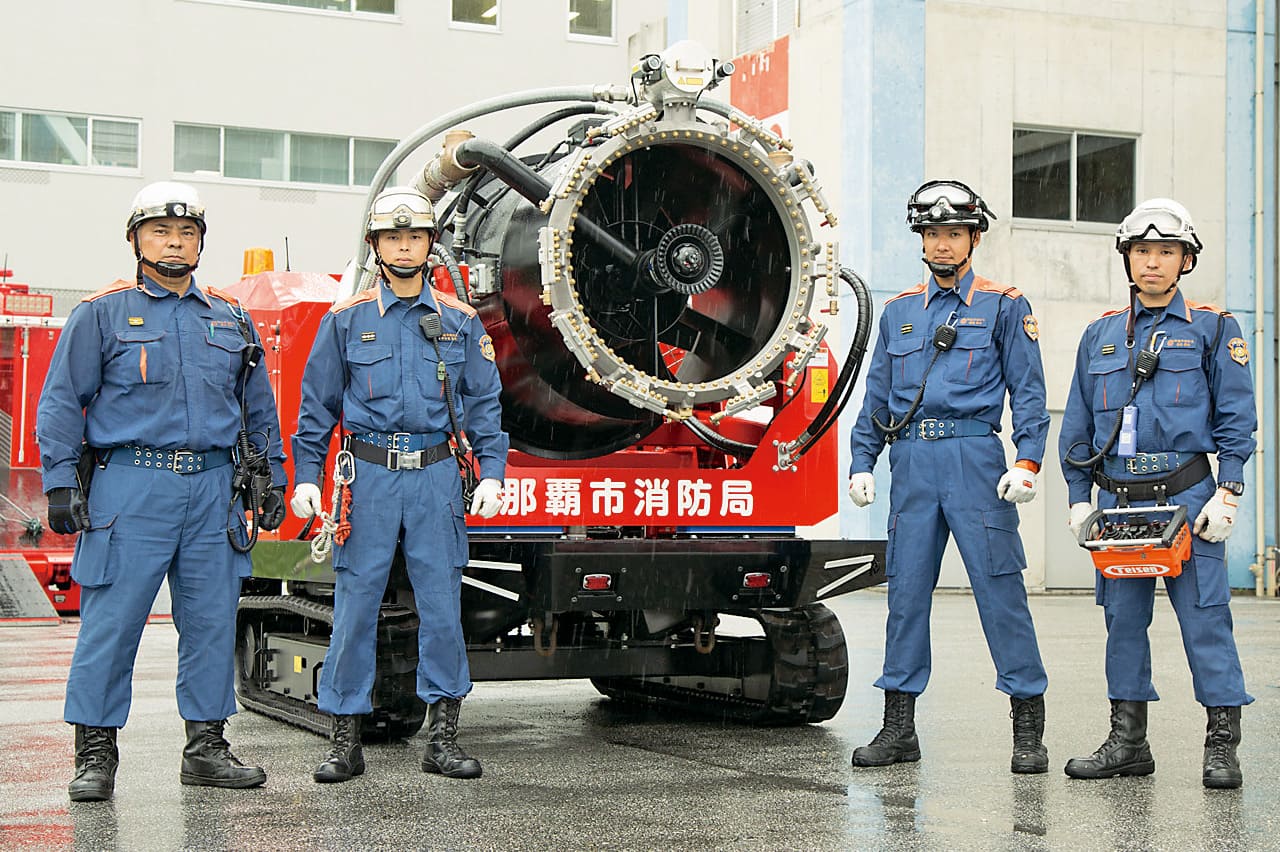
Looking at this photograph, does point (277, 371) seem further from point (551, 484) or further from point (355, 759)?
point (355, 759)

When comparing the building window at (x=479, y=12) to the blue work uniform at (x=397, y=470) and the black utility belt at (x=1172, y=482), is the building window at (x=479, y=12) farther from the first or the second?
the black utility belt at (x=1172, y=482)

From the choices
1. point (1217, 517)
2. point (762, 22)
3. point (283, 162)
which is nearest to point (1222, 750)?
point (1217, 517)

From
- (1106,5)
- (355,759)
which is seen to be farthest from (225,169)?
(355,759)

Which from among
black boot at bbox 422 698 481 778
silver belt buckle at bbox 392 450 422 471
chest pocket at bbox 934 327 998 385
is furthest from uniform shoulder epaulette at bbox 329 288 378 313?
chest pocket at bbox 934 327 998 385

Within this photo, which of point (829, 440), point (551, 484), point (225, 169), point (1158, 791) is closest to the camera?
point (1158, 791)

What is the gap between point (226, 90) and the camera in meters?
26.4

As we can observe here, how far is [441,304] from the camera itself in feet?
22.4

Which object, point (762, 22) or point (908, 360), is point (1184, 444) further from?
point (762, 22)

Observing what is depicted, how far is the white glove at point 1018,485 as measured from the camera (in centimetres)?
661

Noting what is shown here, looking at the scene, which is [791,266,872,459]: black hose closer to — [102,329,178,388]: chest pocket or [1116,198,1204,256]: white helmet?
[1116,198,1204,256]: white helmet

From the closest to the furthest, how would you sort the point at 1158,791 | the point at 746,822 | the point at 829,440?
the point at 746,822 → the point at 1158,791 → the point at 829,440

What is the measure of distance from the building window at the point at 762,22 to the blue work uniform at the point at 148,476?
16.1 meters

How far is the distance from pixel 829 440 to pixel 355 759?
260 centimetres

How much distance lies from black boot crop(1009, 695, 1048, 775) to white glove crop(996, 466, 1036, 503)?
0.81 m
